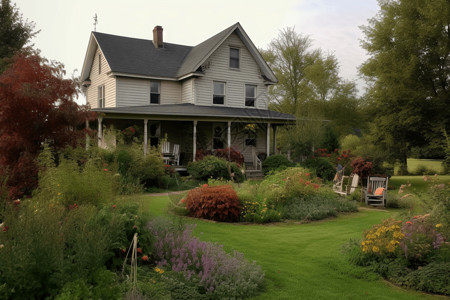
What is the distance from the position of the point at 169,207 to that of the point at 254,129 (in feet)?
48.1

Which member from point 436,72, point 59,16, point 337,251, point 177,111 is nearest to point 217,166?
point 177,111

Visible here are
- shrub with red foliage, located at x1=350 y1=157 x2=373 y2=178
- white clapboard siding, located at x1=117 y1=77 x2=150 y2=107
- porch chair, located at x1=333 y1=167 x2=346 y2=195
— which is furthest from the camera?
white clapboard siding, located at x1=117 y1=77 x2=150 y2=107

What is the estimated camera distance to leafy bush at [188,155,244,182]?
17266 millimetres

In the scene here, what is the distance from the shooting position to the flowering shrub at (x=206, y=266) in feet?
14.4

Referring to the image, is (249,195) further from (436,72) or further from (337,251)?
(436,72)

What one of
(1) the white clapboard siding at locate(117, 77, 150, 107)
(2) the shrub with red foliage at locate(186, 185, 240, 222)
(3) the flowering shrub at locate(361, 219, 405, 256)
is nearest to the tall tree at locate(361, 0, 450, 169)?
(1) the white clapboard siding at locate(117, 77, 150, 107)

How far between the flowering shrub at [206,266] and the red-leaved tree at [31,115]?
4.16m

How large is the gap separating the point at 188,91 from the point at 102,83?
5.74 meters

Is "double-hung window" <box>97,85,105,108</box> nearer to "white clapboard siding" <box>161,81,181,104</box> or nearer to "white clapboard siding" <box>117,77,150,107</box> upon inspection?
"white clapboard siding" <box>117,77,150,107</box>

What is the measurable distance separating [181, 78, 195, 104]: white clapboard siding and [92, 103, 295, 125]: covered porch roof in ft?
1.78

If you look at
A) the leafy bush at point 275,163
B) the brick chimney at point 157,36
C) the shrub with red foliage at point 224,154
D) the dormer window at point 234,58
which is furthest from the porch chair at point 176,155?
the brick chimney at point 157,36

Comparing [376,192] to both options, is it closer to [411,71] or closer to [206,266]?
[206,266]

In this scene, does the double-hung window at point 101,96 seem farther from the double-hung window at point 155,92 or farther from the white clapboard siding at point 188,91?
the white clapboard siding at point 188,91

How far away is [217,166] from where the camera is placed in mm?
17422
